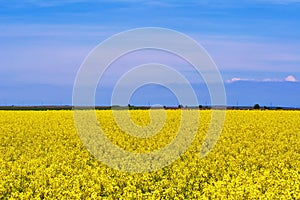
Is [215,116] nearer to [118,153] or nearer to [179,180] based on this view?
[118,153]

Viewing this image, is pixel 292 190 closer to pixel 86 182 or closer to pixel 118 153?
pixel 86 182

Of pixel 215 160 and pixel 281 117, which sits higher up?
pixel 281 117

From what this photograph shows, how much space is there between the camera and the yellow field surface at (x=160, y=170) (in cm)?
1309

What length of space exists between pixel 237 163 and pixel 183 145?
4.16m

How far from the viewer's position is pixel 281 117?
116 ft

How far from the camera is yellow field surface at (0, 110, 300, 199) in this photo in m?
13.1

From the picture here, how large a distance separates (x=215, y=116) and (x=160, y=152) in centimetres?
1447

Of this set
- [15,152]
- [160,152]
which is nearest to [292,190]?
[160,152]

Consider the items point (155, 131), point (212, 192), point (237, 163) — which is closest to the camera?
point (212, 192)

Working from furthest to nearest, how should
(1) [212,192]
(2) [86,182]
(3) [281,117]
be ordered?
(3) [281,117] → (2) [86,182] → (1) [212,192]

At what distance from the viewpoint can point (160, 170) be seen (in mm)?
17719

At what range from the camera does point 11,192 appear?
14.0 metres

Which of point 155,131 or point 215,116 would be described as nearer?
point 155,131

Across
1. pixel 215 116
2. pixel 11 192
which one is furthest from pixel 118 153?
pixel 215 116
